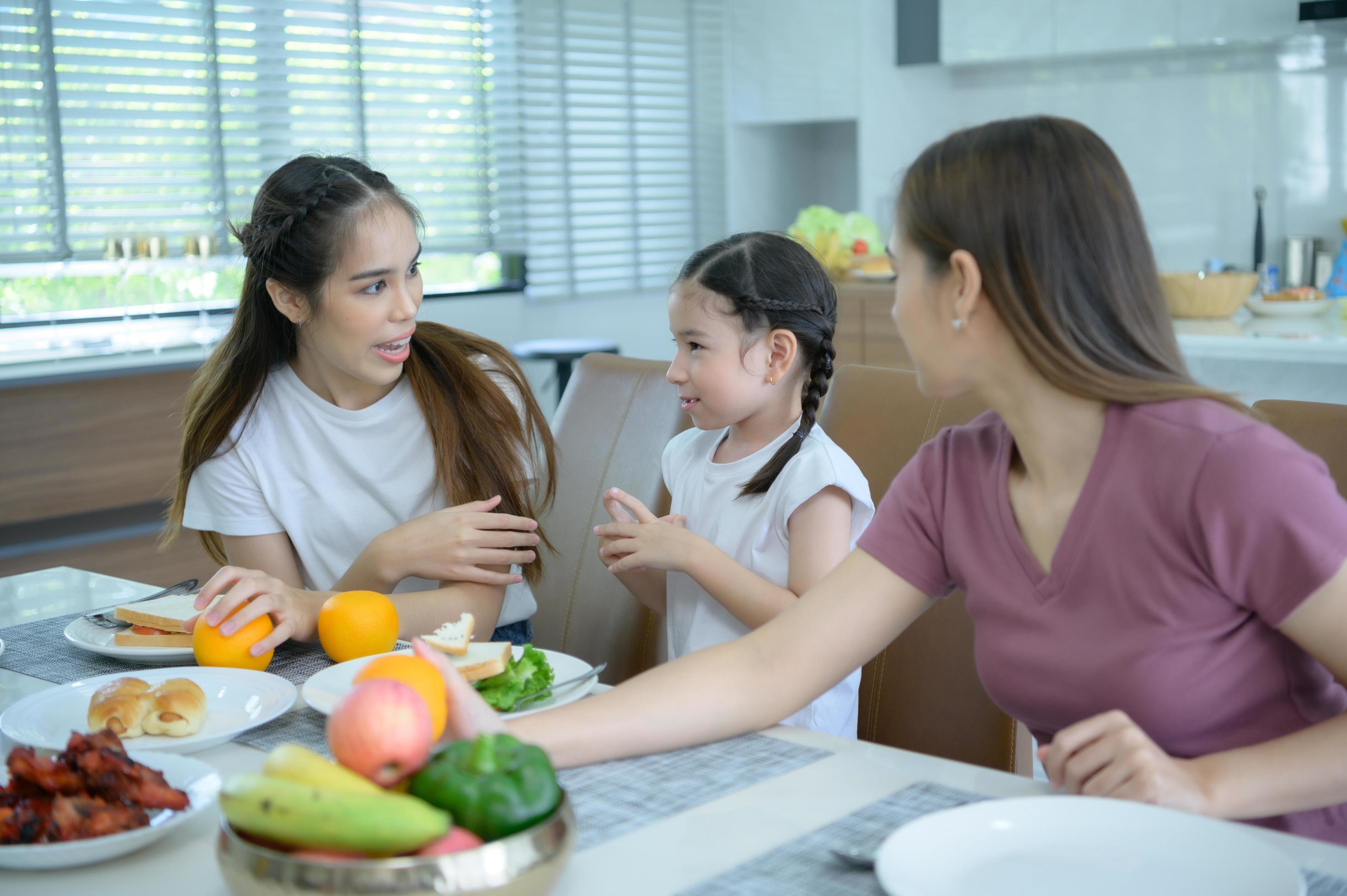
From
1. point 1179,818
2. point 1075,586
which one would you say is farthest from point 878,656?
point 1179,818

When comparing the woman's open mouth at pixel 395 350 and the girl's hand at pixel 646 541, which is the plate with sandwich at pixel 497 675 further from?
the woman's open mouth at pixel 395 350

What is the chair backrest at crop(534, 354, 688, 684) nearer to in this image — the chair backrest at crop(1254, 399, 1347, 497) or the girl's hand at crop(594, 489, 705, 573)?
the girl's hand at crop(594, 489, 705, 573)

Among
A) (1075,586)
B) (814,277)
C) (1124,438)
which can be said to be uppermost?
(814,277)

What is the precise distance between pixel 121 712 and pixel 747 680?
21.2 inches

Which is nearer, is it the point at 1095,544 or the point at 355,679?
the point at 1095,544

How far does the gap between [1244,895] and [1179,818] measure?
0.08m

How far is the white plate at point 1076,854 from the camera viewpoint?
74 cm

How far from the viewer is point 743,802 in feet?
3.01

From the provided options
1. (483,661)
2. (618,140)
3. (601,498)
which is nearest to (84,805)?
(483,661)

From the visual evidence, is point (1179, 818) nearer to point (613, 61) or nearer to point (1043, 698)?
point (1043, 698)

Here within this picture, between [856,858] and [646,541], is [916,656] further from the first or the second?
[856,858]

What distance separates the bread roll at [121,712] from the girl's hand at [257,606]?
19 centimetres

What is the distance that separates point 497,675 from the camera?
1.13m

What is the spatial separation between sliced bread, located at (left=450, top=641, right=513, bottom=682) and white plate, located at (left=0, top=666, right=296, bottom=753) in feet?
0.54
